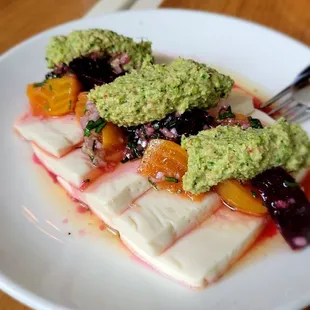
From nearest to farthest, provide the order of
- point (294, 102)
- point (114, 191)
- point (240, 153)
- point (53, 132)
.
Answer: point (240, 153)
point (114, 191)
point (53, 132)
point (294, 102)

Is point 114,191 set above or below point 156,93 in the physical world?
below

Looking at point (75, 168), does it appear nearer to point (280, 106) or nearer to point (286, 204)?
point (286, 204)

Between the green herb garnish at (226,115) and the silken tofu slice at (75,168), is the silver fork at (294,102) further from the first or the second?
the silken tofu slice at (75,168)

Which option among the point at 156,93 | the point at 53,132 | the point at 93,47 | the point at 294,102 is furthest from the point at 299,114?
the point at 53,132

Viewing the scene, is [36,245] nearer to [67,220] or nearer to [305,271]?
[67,220]

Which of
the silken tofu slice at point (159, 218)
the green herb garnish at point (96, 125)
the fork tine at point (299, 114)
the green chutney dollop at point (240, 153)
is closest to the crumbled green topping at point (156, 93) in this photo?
the green herb garnish at point (96, 125)

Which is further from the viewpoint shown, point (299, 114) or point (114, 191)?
point (299, 114)
